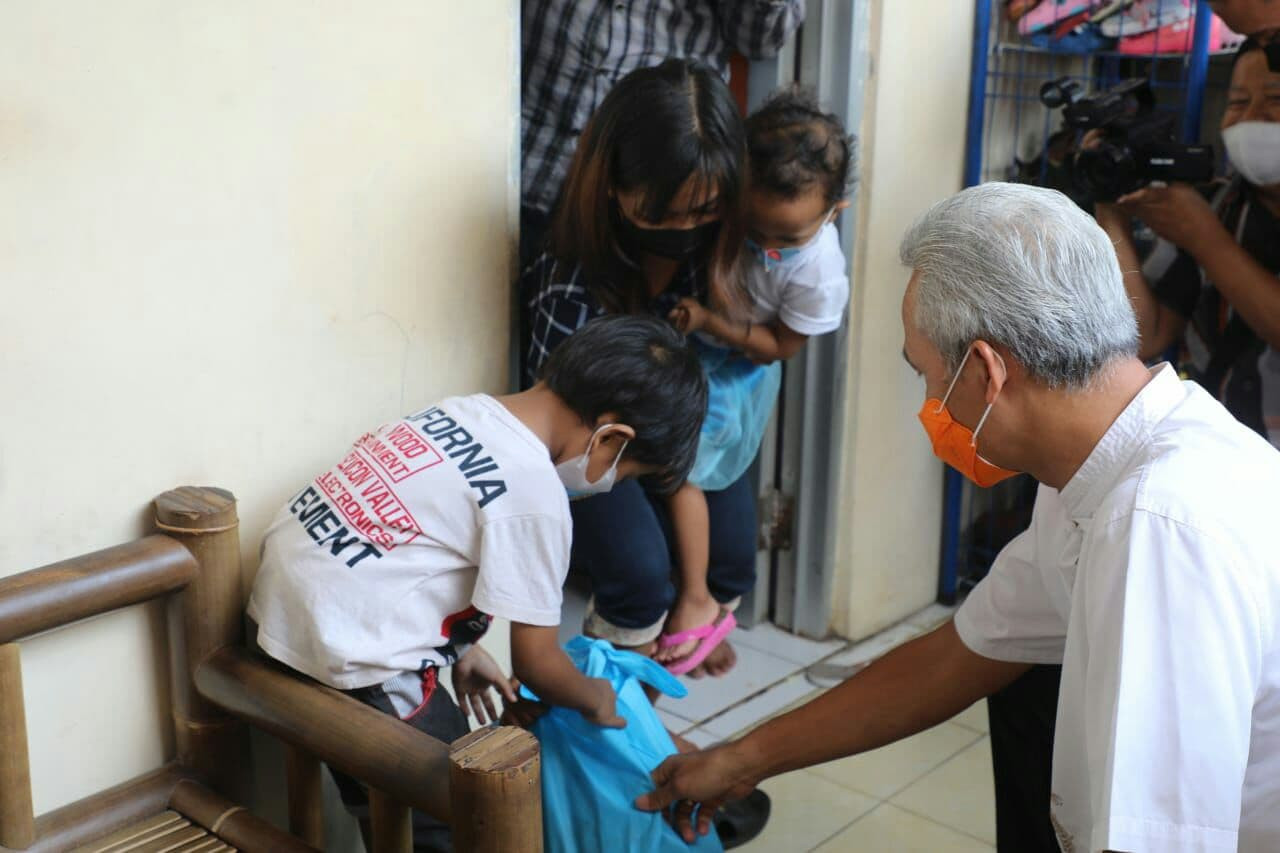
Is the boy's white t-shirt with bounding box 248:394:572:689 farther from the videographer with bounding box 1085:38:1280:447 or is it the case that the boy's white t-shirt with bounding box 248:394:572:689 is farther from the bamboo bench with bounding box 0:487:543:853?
the videographer with bounding box 1085:38:1280:447

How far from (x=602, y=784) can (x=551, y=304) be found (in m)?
0.70

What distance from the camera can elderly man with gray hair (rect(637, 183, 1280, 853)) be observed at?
108 centimetres

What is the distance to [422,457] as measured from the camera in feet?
5.11

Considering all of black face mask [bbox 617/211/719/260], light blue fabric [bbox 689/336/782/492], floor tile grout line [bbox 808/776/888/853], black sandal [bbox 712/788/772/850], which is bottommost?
floor tile grout line [bbox 808/776/888/853]

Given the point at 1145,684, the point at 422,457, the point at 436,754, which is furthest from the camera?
the point at 422,457

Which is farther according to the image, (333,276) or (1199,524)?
(333,276)

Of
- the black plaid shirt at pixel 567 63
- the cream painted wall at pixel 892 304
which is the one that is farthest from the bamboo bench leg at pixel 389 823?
the cream painted wall at pixel 892 304

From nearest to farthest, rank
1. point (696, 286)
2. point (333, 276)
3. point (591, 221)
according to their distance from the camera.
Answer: point (333, 276), point (591, 221), point (696, 286)

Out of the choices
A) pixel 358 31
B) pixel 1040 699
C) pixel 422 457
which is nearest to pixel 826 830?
pixel 1040 699

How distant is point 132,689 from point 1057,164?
227 cm

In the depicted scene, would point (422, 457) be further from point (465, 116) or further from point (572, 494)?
point (465, 116)

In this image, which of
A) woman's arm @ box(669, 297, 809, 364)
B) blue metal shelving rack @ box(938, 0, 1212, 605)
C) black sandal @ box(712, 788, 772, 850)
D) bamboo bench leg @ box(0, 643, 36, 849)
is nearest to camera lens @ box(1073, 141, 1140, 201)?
blue metal shelving rack @ box(938, 0, 1212, 605)

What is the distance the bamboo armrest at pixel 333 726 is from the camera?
1.31 metres

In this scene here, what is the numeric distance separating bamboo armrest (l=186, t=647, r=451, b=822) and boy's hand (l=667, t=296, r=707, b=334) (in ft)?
2.78
